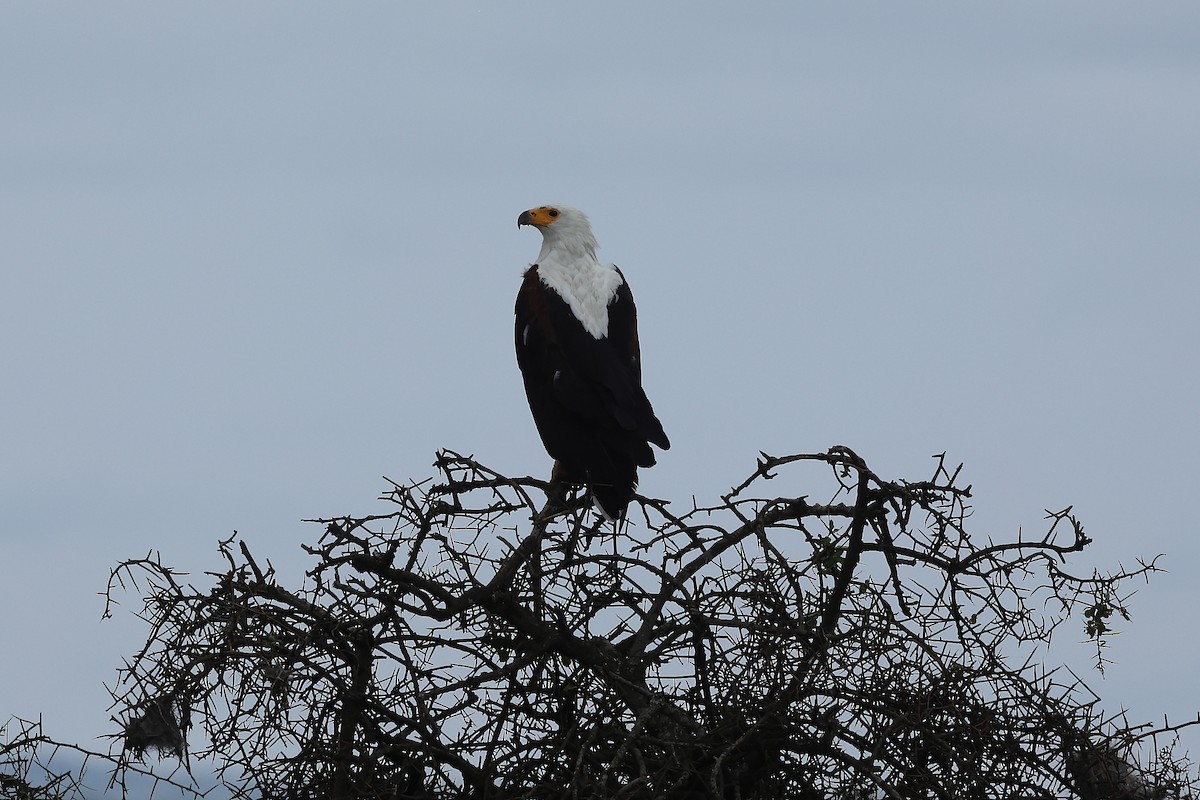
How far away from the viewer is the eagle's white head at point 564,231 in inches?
265

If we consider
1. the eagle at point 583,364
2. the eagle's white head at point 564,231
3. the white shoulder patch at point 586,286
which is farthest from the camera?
the eagle's white head at point 564,231

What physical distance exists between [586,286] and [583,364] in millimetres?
611

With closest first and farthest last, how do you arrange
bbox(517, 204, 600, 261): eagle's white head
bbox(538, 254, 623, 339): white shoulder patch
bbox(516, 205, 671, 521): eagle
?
1. bbox(516, 205, 671, 521): eagle
2. bbox(538, 254, 623, 339): white shoulder patch
3. bbox(517, 204, 600, 261): eagle's white head

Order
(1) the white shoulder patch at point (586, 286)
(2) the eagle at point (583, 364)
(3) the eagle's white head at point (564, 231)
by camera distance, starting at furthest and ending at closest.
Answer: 1. (3) the eagle's white head at point (564, 231)
2. (1) the white shoulder patch at point (586, 286)
3. (2) the eagle at point (583, 364)

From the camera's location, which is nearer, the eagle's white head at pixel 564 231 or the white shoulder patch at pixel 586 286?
the white shoulder patch at pixel 586 286

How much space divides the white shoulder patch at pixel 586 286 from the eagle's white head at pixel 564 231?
7 cm

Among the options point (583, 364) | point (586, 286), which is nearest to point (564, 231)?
point (586, 286)

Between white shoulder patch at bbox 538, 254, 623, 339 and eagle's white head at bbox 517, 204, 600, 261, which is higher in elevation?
eagle's white head at bbox 517, 204, 600, 261

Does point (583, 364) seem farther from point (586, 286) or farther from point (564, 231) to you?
point (564, 231)

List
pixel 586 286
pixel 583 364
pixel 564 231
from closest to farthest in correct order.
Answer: pixel 583 364 → pixel 586 286 → pixel 564 231

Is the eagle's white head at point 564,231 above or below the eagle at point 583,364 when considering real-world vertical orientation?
above

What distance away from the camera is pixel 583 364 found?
5.92 metres

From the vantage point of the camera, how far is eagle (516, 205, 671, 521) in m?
5.58

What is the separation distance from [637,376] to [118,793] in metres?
3.02
